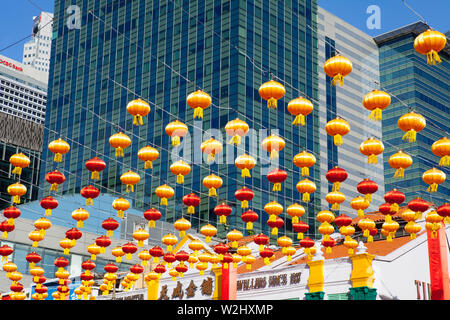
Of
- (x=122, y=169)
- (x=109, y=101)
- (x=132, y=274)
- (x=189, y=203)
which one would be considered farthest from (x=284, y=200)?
(x=189, y=203)

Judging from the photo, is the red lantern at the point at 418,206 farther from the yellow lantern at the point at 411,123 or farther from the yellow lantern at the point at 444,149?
the yellow lantern at the point at 411,123

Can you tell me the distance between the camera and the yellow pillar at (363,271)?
2609 centimetres

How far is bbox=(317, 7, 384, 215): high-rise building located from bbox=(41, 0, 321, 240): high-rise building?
14931 millimetres

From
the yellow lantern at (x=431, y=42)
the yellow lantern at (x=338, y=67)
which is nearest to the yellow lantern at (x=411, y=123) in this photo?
the yellow lantern at (x=338, y=67)

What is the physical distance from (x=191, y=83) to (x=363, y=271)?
177 feet

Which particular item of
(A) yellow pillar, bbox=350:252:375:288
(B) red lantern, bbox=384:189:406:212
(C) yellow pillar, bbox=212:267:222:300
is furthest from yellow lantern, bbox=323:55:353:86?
(C) yellow pillar, bbox=212:267:222:300

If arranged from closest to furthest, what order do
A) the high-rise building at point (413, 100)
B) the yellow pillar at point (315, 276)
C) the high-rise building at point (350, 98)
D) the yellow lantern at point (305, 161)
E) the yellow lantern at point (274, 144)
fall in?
1. the yellow lantern at point (274, 144)
2. the yellow lantern at point (305, 161)
3. the yellow pillar at point (315, 276)
4. the high-rise building at point (350, 98)
5. the high-rise building at point (413, 100)

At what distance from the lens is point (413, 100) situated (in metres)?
110

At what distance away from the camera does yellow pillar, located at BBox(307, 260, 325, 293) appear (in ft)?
90.8

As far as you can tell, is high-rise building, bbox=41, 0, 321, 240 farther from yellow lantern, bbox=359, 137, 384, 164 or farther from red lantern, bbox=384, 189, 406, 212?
yellow lantern, bbox=359, 137, 384, 164

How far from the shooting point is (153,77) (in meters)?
85.5

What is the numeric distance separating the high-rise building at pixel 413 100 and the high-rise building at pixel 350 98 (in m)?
2.29

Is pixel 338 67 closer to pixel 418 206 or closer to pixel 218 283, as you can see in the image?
pixel 418 206

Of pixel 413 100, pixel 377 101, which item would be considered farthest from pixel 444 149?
pixel 413 100
